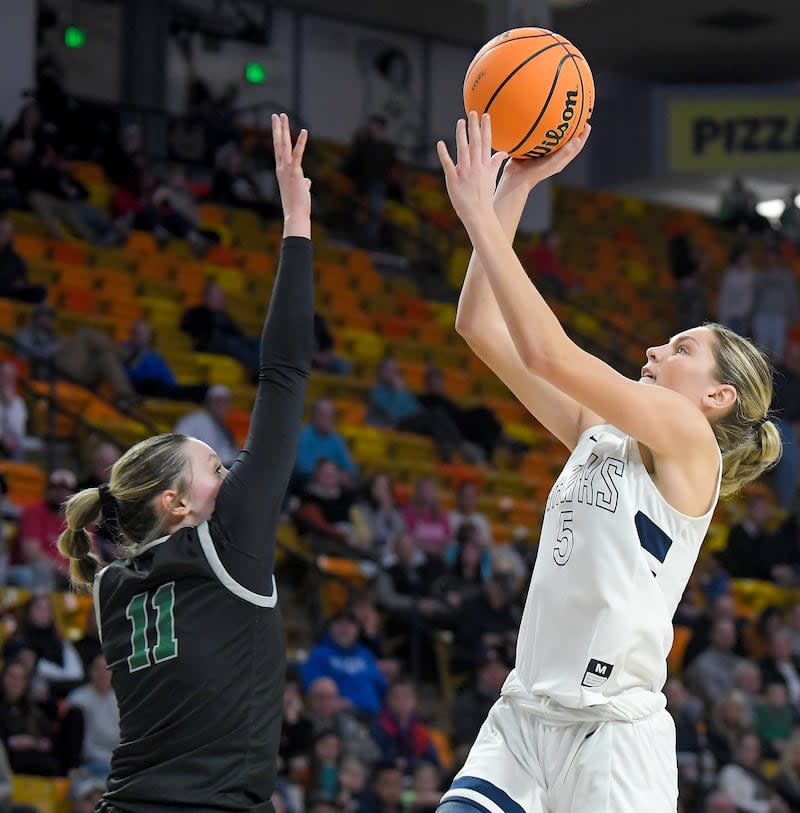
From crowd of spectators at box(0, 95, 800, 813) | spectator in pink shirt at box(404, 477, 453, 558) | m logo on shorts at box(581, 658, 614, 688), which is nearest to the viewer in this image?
m logo on shorts at box(581, 658, 614, 688)

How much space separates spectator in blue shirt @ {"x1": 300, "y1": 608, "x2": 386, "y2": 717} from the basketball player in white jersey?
592 centimetres

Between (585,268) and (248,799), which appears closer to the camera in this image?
(248,799)

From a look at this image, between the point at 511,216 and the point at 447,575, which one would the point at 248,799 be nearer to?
the point at 511,216

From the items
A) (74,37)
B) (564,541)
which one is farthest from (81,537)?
(74,37)

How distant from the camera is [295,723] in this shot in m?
8.48

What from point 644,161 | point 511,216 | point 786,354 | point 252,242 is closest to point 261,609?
point 511,216

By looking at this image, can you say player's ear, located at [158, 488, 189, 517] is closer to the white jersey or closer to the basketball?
the white jersey

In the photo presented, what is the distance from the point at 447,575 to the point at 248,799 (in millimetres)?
7554

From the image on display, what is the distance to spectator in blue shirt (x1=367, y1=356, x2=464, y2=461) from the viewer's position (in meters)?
12.8

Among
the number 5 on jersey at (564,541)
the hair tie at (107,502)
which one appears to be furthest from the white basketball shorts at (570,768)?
the hair tie at (107,502)

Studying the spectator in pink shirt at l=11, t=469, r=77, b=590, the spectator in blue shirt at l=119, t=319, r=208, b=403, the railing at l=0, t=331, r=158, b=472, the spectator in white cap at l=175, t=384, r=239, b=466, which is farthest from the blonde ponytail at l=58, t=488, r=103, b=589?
the spectator in blue shirt at l=119, t=319, r=208, b=403

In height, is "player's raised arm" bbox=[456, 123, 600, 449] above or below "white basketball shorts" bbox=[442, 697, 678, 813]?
above

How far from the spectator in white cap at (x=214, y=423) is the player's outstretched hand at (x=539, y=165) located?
6.63 meters

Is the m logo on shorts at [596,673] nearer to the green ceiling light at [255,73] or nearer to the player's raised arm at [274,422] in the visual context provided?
the player's raised arm at [274,422]
